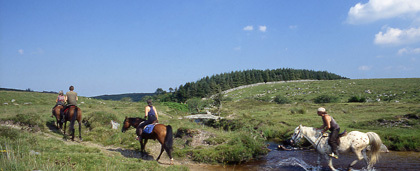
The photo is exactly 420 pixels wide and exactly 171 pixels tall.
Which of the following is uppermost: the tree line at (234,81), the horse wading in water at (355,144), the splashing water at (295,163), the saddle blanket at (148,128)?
the tree line at (234,81)

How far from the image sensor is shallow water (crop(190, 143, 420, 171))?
9.85 meters

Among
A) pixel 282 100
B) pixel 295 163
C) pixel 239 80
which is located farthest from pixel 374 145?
pixel 239 80

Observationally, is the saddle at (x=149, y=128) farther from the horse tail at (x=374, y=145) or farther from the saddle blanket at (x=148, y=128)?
the horse tail at (x=374, y=145)

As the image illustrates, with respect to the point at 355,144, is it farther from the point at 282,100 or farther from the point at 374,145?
the point at 282,100

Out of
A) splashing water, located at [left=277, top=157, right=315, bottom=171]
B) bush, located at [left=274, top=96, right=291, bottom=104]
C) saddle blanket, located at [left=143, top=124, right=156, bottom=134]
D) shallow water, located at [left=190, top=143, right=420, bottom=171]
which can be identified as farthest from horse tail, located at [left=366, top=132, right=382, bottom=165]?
bush, located at [left=274, top=96, right=291, bottom=104]

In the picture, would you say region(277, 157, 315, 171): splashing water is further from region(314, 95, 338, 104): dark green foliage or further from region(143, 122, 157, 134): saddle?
region(314, 95, 338, 104): dark green foliage

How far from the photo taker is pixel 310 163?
1073 centimetres

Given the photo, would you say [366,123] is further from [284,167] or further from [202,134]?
[202,134]

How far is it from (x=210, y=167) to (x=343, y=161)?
20.8ft

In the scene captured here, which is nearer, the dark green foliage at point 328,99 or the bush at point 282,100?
the dark green foliage at point 328,99

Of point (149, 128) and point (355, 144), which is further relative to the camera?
point (149, 128)

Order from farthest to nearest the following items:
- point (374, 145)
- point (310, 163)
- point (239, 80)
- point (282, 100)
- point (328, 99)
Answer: point (239, 80)
point (282, 100)
point (328, 99)
point (310, 163)
point (374, 145)

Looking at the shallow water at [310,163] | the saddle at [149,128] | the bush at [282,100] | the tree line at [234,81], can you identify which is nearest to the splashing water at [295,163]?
the shallow water at [310,163]

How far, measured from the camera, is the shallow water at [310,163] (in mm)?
9848
